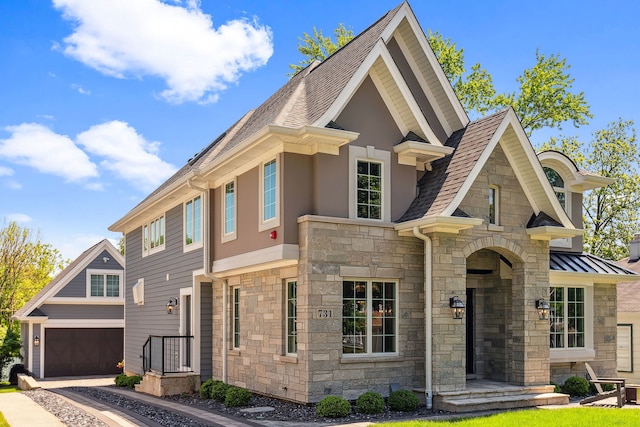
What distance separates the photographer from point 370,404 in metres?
12.6

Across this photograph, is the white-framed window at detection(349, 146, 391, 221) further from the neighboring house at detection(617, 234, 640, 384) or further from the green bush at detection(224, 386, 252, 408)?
the neighboring house at detection(617, 234, 640, 384)

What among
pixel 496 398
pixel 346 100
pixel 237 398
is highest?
pixel 346 100

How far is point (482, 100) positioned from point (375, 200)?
57.9ft

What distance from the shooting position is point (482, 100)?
30062 mm

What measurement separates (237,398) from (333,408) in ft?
9.13

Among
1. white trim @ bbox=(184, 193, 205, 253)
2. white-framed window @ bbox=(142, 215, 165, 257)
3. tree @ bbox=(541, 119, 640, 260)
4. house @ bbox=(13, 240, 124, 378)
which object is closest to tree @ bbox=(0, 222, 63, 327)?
house @ bbox=(13, 240, 124, 378)

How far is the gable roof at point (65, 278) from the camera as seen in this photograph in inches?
1204

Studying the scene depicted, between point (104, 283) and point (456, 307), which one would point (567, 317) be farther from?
point (104, 283)

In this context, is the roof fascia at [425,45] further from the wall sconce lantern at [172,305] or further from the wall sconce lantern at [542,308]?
the wall sconce lantern at [172,305]

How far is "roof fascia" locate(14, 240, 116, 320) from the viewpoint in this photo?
100 ft

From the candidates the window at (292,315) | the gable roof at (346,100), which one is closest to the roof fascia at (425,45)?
the gable roof at (346,100)

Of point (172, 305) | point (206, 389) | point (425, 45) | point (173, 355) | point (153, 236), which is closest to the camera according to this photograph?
point (425, 45)

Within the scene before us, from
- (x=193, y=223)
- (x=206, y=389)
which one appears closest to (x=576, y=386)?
(x=206, y=389)

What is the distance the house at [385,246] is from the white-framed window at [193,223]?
0.76 m
